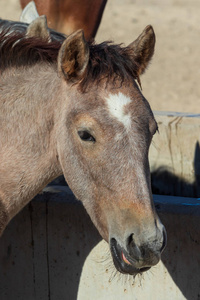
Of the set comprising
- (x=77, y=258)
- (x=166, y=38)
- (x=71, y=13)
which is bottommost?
(x=166, y=38)

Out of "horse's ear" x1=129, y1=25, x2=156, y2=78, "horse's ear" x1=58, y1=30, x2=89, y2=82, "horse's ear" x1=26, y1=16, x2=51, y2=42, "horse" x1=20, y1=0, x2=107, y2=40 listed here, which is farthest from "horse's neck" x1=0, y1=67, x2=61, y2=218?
"horse" x1=20, y1=0, x2=107, y2=40

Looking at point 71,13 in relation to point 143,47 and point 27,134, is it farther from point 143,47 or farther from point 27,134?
point 27,134

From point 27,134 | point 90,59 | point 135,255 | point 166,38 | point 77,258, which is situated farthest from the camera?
point 166,38

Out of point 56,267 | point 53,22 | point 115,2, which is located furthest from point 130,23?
point 56,267

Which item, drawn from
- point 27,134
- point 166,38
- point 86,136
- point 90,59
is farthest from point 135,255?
point 166,38

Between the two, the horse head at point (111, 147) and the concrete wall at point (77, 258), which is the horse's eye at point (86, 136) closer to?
the horse head at point (111, 147)

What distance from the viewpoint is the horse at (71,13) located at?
5.70 metres

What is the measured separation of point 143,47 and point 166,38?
1108cm

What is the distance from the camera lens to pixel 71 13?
5859mm

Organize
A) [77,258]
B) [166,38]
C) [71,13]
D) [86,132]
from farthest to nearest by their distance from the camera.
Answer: [166,38] → [71,13] → [77,258] → [86,132]

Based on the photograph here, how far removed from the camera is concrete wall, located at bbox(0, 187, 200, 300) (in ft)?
10.7

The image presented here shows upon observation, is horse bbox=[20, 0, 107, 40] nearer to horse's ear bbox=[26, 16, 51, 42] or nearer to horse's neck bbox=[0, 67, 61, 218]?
horse's ear bbox=[26, 16, 51, 42]

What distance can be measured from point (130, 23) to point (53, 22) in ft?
30.1

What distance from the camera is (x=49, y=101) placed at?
285 centimetres
